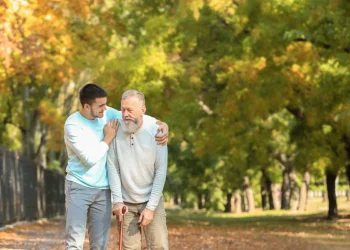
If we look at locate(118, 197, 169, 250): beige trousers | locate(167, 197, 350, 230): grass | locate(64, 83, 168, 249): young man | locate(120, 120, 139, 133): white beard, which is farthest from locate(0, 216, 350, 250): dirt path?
locate(120, 120, 139, 133): white beard

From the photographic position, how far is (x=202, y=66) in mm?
29734

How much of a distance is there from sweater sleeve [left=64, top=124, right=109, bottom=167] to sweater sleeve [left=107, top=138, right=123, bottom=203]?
0.07 m

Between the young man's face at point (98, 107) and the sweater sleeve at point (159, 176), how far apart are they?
622 mm

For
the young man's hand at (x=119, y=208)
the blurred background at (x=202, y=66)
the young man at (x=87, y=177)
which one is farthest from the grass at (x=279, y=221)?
the young man's hand at (x=119, y=208)

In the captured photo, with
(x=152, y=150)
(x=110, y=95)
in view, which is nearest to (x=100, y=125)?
(x=152, y=150)

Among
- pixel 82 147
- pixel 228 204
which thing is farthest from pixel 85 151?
pixel 228 204

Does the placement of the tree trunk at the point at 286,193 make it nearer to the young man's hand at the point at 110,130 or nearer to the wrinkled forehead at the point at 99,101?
the wrinkled forehead at the point at 99,101

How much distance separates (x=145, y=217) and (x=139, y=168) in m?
0.38

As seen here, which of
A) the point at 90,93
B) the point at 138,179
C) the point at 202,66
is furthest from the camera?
the point at 202,66

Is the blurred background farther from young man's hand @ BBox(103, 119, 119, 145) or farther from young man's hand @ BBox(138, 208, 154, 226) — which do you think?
young man's hand @ BBox(138, 208, 154, 226)

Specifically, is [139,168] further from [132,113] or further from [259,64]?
[259,64]

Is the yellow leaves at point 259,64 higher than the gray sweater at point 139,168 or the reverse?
higher

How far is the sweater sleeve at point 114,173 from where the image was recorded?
7.68 m

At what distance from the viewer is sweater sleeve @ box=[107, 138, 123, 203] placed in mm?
7676
